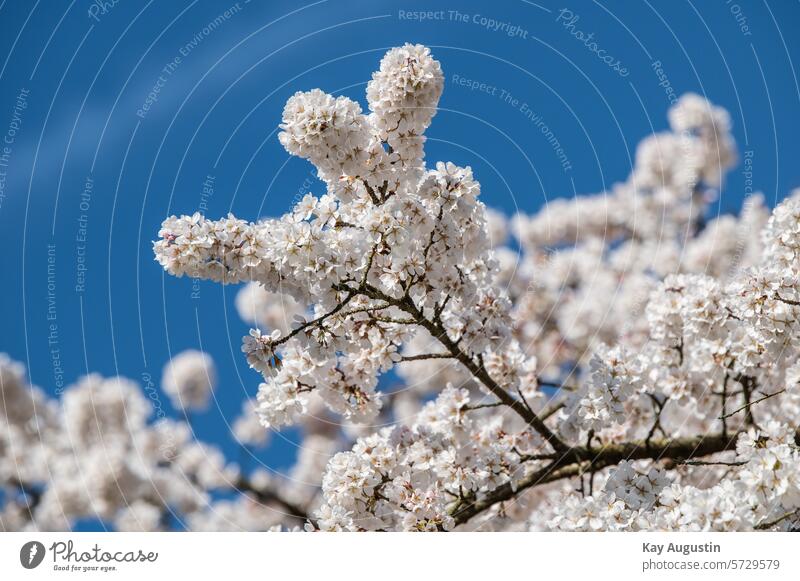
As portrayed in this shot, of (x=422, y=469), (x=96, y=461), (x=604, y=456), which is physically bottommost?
(x=422, y=469)

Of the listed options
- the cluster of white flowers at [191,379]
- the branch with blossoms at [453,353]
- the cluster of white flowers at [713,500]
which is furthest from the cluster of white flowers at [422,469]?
the cluster of white flowers at [191,379]

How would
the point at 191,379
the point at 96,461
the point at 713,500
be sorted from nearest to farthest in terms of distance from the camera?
the point at 713,500 → the point at 96,461 → the point at 191,379

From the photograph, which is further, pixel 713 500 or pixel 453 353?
pixel 453 353

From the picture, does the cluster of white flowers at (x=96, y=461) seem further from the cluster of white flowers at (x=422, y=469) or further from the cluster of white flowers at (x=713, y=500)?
the cluster of white flowers at (x=713, y=500)

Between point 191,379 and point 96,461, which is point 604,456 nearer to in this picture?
point 96,461

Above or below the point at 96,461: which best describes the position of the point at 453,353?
below

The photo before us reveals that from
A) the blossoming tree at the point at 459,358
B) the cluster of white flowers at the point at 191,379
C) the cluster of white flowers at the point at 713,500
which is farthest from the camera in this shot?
the cluster of white flowers at the point at 191,379

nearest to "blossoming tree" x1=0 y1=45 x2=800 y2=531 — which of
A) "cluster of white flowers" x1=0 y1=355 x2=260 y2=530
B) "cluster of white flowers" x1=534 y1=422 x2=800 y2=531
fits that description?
"cluster of white flowers" x1=534 y1=422 x2=800 y2=531
